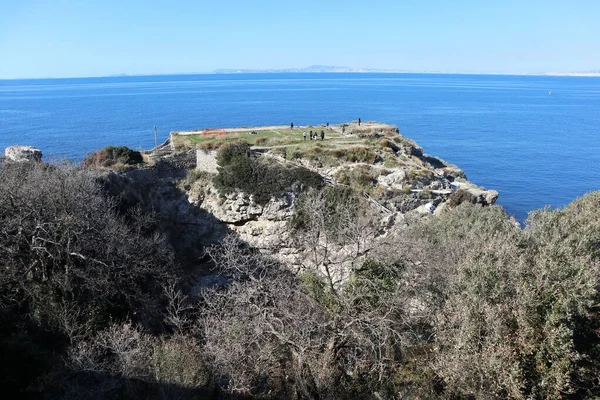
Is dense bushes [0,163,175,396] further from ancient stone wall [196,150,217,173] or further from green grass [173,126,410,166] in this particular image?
green grass [173,126,410,166]

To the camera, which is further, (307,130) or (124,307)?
(307,130)

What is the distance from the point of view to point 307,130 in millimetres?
45188

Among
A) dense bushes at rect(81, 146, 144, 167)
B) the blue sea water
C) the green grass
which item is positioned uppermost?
the green grass

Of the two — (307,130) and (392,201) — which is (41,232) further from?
(307,130)

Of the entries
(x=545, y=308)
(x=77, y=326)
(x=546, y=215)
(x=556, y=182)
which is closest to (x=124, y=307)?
(x=77, y=326)

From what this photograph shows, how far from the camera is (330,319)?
15680 millimetres

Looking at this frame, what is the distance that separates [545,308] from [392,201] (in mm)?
18616

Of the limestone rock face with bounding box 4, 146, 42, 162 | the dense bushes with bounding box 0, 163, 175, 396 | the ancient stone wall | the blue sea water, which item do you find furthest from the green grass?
the blue sea water

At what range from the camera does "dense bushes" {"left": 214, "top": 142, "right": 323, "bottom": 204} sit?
102ft

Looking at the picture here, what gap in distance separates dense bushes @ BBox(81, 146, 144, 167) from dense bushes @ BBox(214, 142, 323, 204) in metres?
8.92

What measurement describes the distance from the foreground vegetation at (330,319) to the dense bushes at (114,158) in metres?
13.6

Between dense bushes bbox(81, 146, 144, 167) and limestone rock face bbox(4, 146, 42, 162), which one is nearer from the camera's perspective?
limestone rock face bbox(4, 146, 42, 162)

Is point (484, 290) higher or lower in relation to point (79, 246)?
higher

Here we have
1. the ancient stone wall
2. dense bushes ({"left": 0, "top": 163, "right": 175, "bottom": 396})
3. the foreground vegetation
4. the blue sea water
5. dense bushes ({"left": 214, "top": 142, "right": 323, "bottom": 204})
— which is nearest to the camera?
the foreground vegetation
